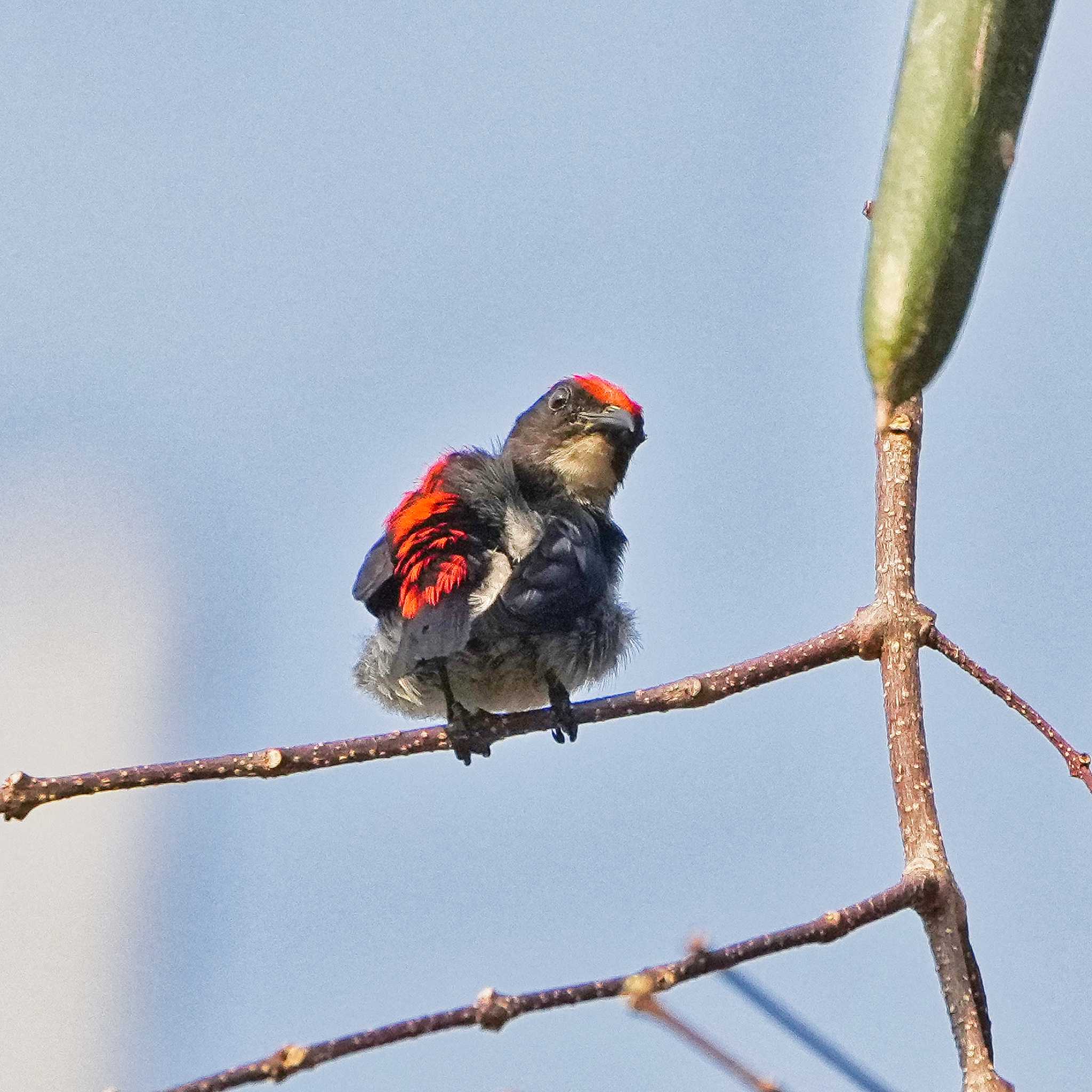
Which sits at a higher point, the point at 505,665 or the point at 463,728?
the point at 505,665

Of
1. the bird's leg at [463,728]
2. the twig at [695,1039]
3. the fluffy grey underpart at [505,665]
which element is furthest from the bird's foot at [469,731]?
the twig at [695,1039]

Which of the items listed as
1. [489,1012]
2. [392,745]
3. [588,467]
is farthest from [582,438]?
[489,1012]

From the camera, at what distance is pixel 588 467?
525 cm

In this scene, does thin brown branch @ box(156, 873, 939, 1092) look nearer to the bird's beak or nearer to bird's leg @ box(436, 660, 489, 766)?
bird's leg @ box(436, 660, 489, 766)

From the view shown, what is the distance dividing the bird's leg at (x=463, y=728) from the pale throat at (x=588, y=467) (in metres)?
1.29

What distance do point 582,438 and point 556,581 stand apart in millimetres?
1417

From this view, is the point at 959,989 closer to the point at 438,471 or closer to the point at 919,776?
the point at 919,776

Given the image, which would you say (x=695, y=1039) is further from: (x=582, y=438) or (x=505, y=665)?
(x=582, y=438)

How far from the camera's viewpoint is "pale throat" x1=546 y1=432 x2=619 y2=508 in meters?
5.22

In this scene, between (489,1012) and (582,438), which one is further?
(582,438)

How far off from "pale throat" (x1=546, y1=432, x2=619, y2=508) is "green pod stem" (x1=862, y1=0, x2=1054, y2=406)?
3706 millimetres

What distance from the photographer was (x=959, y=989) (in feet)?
6.32

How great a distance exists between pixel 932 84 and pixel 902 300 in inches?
9.2

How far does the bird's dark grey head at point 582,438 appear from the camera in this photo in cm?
524
